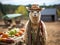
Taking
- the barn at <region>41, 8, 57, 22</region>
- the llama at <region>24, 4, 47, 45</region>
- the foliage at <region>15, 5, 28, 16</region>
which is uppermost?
the llama at <region>24, 4, 47, 45</region>

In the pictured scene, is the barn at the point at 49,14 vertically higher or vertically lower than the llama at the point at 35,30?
lower

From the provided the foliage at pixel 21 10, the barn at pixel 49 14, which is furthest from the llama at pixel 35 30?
the barn at pixel 49 14

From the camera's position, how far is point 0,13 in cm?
953

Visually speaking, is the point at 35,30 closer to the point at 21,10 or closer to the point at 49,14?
the point at 21,10

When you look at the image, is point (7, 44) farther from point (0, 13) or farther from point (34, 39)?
point (0, 13)

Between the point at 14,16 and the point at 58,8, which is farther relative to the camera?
the point at 58,8

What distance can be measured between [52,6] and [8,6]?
2.00m

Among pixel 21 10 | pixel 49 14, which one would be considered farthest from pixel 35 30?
pixel 49 14

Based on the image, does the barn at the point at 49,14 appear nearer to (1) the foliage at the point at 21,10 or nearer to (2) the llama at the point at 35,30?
(1) the foliage at the point at 21,10

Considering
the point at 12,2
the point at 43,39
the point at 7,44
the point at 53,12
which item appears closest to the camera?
the point at 43,39

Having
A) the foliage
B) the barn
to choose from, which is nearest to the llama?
the foliage

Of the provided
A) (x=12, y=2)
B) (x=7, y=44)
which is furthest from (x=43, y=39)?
(x=12, y=2)

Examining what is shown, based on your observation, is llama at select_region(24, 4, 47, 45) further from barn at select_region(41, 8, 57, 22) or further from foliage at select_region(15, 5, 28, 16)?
barn at select_region(41, 8, 57, 22)

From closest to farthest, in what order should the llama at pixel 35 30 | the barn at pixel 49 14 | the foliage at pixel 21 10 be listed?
the llama at pixel 35 30
the foliage at pixel 21 10
the barn at pixel 49 14
